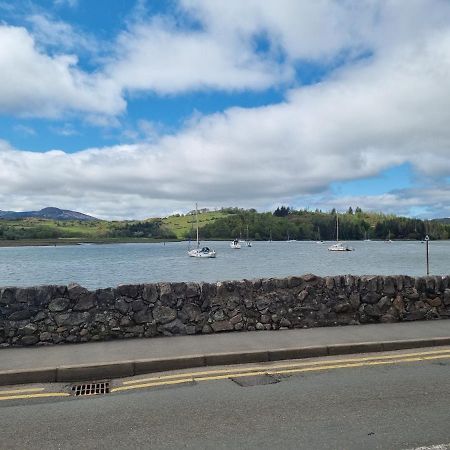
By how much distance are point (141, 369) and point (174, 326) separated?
2151 mm

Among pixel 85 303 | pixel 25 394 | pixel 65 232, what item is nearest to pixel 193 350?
pixel 85 303

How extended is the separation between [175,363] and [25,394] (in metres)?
2.24

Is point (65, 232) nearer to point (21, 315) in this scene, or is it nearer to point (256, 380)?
point (21, 315)

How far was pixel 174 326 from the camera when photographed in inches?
388

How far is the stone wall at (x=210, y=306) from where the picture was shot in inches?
360

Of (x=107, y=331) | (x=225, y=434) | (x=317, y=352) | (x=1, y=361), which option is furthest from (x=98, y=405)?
(x=317, y=352)

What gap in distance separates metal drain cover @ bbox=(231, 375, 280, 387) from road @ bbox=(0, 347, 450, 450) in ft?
0.05

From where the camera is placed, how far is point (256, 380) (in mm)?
7281

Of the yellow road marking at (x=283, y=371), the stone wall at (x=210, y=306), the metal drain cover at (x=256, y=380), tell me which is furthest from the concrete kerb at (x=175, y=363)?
the stone wall at (x=210, y=306)

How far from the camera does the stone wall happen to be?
30.0 ft

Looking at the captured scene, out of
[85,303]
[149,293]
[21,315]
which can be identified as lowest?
[21,315]

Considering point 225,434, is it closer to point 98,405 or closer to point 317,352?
point 98,405

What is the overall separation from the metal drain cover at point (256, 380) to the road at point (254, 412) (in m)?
0.01

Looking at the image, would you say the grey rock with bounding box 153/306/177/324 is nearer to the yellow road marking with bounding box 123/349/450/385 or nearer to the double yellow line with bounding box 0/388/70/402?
the yellow road marking with bounding box 123/349/450/385
